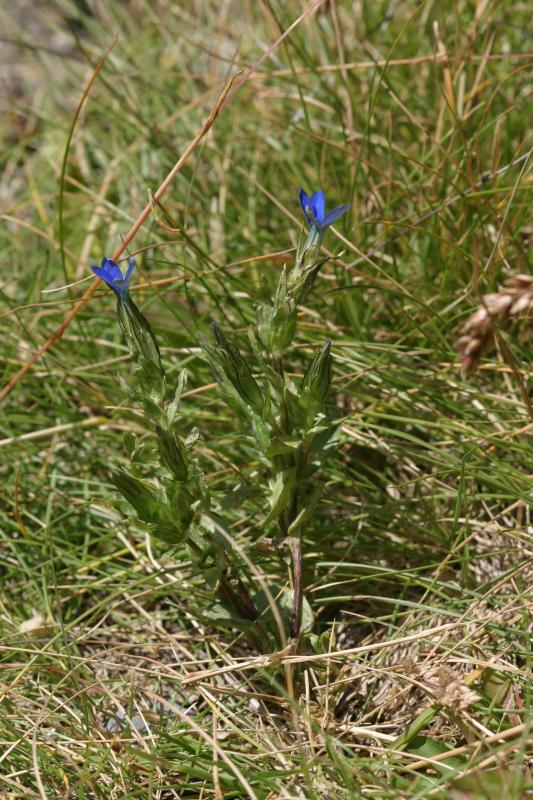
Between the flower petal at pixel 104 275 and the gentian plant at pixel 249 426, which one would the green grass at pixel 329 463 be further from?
the flower petal at pixel 104 275

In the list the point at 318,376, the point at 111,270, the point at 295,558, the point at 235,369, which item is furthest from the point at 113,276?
the point at 295,558

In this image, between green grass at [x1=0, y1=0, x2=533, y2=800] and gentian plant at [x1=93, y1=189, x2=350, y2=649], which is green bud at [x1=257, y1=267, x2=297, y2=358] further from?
green grass at [x1=0, y1=0, x2=533, y2=800]

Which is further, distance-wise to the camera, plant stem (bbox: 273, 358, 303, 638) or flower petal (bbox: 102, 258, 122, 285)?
plant stem (bbox: 273, 358, 303, 638)

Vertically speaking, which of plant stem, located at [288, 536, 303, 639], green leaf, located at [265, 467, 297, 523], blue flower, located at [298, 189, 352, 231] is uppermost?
blue flower, located at [298, 189, 352, 231]

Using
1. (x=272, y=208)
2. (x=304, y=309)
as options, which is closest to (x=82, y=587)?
(x=304, y=309)

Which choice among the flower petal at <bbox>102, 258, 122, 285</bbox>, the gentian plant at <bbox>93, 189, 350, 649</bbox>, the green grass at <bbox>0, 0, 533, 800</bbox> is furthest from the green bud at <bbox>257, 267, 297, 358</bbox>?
the flower petal at <bbox>102, 258, 122, 285</bbox>

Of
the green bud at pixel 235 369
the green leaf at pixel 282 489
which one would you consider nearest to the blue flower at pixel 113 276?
the green bud at pixel 235 369

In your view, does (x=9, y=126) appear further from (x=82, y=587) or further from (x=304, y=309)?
(x=82, y=587)
